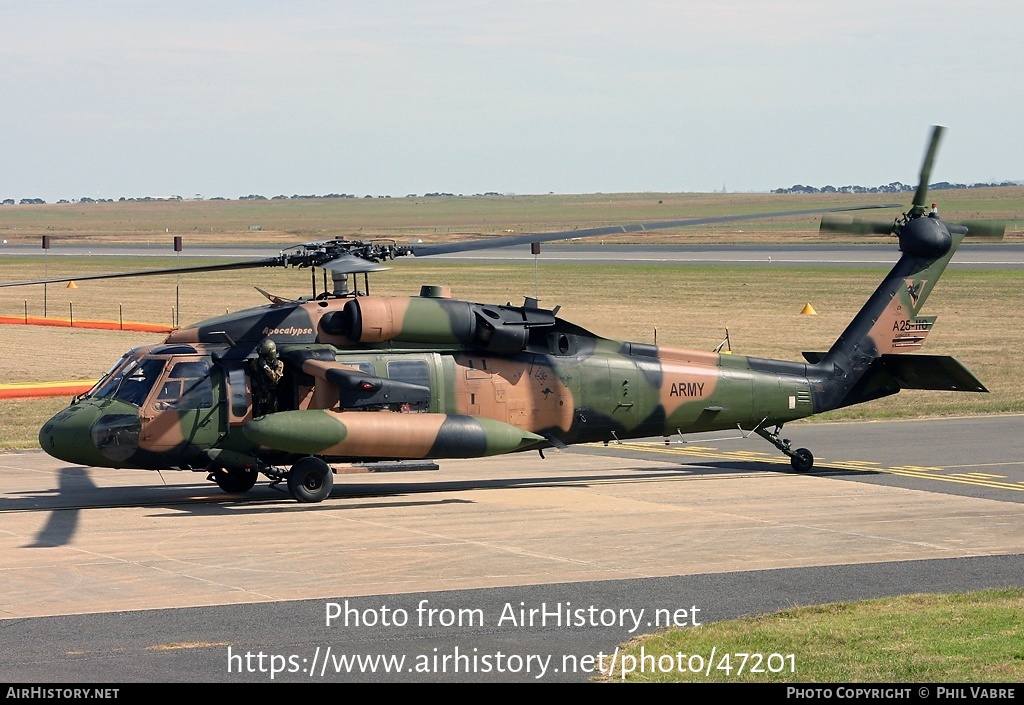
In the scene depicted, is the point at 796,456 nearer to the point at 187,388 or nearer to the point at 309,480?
the point at 309,480

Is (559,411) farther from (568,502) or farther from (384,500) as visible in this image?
(384,500)

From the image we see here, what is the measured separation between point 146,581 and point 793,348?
2864cm

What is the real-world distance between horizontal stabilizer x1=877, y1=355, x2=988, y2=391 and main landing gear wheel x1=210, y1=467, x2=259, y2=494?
10.6 metres

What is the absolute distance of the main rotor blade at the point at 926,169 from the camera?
68.5 ft

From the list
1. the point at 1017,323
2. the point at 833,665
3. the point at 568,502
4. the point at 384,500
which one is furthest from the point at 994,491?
the point at 1017,323

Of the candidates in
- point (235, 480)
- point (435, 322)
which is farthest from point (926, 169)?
point (235, 480)

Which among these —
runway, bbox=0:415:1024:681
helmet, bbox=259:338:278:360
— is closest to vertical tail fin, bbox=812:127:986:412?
runway, bbox=0:415:1024:681

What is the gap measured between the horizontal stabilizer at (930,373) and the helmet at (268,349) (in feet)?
33.6

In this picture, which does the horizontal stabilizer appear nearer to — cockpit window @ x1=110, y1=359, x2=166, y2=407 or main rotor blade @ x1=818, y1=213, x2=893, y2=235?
main rotor blade @ x1=818, y1=213, x2=893, y2=235

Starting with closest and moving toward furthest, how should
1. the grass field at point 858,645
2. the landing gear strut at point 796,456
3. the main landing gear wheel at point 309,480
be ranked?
the grass field at point 858,645 → the main landing gear wheel at point 309,480 → the landing gear strut at point 796,456

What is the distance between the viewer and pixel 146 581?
46.6 feet

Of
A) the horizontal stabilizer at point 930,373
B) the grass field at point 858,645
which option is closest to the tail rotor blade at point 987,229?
the horizontal stabilizer at point 930,373

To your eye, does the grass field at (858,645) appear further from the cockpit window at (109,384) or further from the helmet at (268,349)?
the cockpit window at (109,384)
